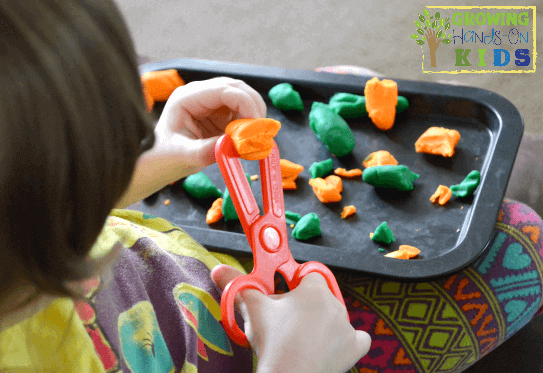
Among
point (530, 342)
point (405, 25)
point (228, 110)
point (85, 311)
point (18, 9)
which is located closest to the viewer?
point (18, 9)

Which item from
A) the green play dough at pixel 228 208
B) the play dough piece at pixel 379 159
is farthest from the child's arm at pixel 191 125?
the play dough piece at pixel 379 159

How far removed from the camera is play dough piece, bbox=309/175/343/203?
682 mm

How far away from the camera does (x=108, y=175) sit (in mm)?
275

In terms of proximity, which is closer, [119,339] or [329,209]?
[119,339]

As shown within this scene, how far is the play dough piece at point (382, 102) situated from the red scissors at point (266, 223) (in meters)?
0.28

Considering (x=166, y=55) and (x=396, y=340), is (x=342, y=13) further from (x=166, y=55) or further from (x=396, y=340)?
(x=396, y=340)

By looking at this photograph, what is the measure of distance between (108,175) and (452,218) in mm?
499

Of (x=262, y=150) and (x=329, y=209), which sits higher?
(x=262, y=150)

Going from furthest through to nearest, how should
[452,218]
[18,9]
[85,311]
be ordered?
[452,218]
[85,311]
[18,9]

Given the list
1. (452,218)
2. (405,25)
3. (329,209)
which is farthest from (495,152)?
(405,25)

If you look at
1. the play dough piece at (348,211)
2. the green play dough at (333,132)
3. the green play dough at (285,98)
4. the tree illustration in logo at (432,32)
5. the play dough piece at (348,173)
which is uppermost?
the green play dough at (285,98)

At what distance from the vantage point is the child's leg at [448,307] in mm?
606

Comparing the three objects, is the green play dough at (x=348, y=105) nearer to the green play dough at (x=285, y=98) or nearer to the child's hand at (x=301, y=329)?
the green play dough at (x=285, y=98)
